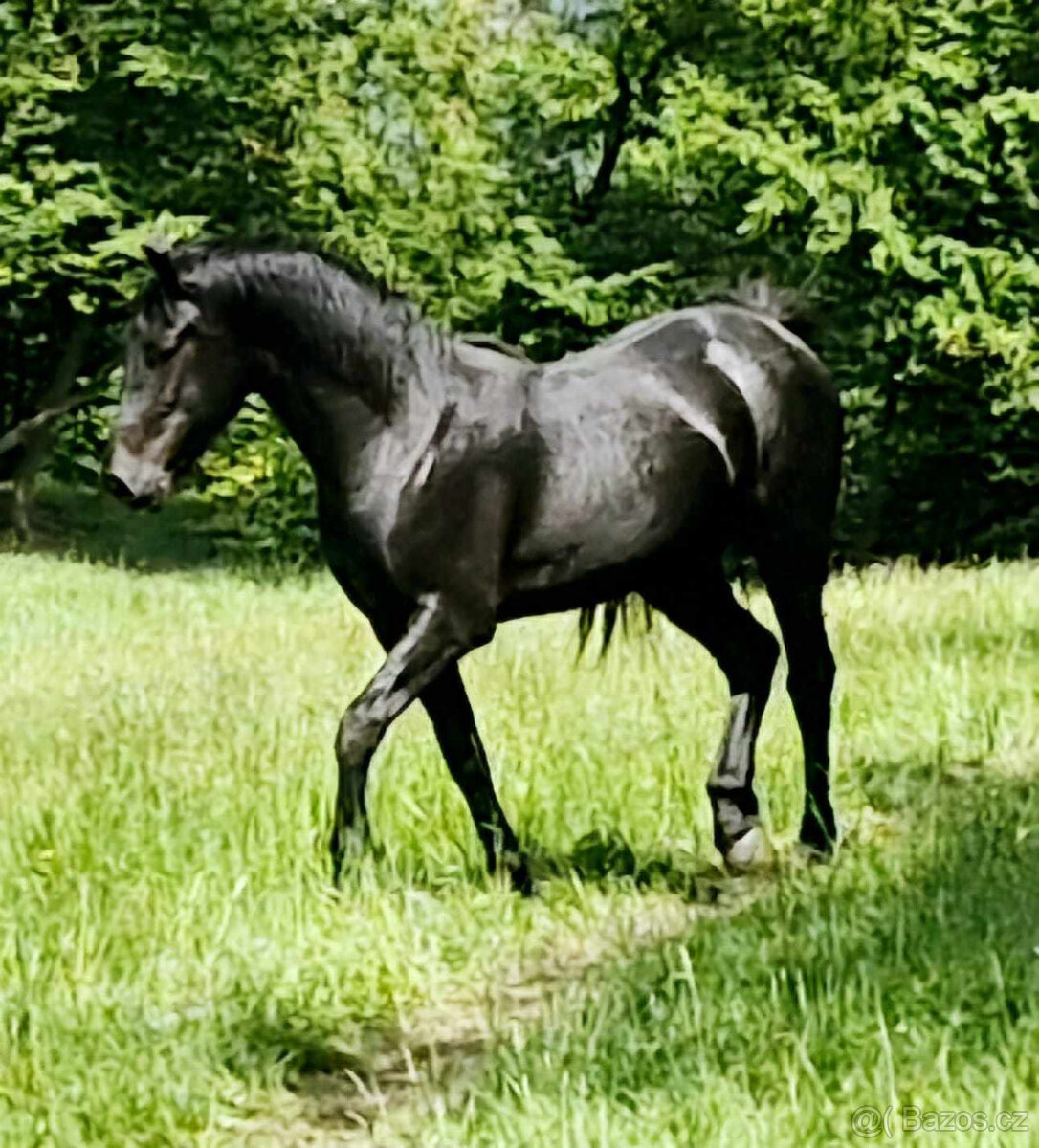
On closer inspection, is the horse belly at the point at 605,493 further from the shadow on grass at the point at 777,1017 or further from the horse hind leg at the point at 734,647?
the shadow on grass at the point at 777,1017

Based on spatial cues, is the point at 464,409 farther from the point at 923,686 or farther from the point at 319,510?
the point at 923,686

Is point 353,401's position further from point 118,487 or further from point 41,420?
point 41,420

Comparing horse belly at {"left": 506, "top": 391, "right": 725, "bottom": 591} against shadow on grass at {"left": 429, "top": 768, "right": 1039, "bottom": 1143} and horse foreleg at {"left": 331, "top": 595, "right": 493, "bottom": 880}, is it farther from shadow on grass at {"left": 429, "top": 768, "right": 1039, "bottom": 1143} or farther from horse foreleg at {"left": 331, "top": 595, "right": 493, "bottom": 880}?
shadow on grass at {"left": 429, "top": 768, "right": 1039, "bottom": 1143}

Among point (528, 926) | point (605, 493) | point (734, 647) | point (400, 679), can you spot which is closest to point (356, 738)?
point (400, 679)

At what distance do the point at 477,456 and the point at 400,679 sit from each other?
710 mm

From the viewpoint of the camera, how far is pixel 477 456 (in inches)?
206

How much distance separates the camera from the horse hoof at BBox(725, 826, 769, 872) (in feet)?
19.0

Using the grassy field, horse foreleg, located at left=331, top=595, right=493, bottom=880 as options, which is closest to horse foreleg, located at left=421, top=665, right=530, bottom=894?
the grassy field

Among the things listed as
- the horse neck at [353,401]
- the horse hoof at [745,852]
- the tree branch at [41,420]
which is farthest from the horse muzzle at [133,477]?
the tree branch at [41,420]

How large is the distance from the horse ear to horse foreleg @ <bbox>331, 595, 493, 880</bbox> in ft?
3.77

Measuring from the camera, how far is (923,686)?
774cm

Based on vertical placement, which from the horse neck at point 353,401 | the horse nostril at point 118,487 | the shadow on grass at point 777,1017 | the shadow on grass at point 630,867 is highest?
the horse neck at point 353,401

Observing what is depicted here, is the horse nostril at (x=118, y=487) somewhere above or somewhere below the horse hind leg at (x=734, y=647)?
above

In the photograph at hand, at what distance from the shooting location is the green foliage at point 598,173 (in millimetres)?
16906
